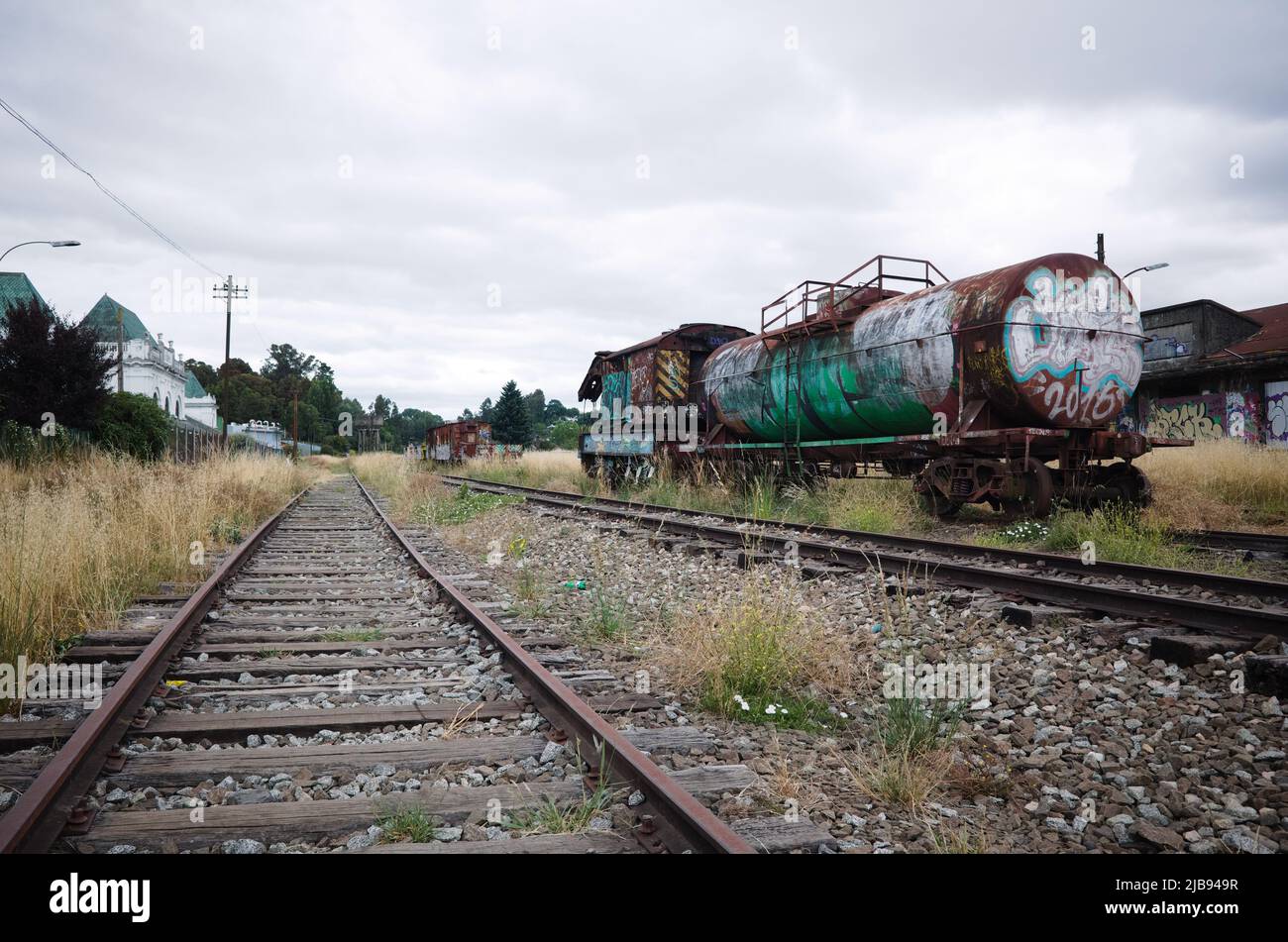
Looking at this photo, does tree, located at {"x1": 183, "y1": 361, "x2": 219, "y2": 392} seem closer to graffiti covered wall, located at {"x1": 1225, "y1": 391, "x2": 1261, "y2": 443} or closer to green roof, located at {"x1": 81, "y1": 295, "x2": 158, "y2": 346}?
green roof, located at {"x1": 81, "y1": 295, "x2": 158, "y2": 346}

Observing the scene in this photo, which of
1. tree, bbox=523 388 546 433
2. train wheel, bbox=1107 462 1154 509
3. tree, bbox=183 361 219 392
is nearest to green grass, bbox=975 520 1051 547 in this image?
train wheel, bbox=1107 462 1154 509

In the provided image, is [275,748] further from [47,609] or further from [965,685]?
[965,685]

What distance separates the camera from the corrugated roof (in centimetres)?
2320

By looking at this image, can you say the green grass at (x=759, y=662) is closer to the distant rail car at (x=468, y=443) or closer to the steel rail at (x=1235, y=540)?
the steel rail at (x=1235, y=540)

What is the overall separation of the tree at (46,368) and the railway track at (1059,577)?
2177 centimetres

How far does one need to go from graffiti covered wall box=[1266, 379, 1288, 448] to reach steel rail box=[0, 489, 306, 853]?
25.3m

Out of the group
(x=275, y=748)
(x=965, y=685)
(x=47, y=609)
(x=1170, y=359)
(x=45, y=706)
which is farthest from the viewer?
(x=1170, y=359)

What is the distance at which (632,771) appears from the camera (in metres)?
2.73

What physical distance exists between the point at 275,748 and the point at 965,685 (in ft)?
10.6

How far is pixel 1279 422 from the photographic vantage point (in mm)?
20984

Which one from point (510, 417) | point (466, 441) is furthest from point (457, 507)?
point (510, 417)

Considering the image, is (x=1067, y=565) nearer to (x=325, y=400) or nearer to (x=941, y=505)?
(x=941, y=505)

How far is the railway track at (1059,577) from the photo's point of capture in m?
4.73

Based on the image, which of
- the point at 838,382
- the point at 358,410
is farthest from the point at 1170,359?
the point at 358,410
